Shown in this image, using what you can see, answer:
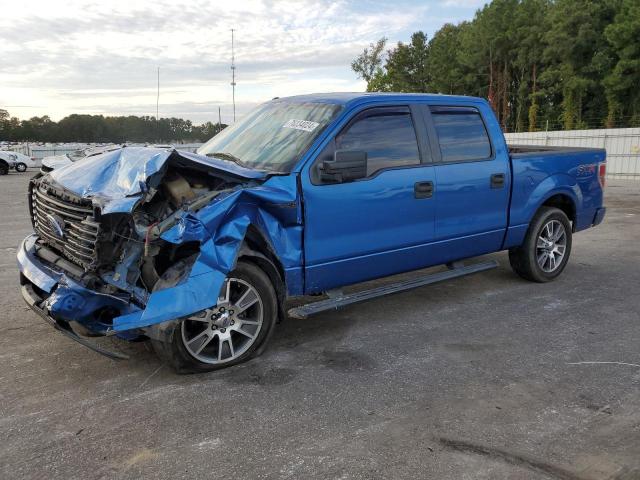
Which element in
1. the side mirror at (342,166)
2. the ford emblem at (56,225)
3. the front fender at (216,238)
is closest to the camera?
the front fender at (216,238)

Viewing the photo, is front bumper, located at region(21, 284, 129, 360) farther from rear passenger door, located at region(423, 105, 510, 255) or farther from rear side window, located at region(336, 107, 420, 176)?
rear passenger door, located at region(423, 105, 510, 255)

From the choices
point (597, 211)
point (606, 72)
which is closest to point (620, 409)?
point (597, 211)

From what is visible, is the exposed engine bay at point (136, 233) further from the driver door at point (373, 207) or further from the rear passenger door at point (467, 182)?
the rear passenger door at point (467, 182)

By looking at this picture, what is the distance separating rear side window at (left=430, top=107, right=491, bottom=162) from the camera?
516 centimetres

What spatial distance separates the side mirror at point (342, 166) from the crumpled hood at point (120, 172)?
49 cm

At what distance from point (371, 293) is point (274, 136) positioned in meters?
1.58

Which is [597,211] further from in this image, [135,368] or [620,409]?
[135,368]

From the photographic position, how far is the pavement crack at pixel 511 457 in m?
Answer: 2.75

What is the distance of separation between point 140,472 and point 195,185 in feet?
6.34

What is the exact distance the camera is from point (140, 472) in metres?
2.76

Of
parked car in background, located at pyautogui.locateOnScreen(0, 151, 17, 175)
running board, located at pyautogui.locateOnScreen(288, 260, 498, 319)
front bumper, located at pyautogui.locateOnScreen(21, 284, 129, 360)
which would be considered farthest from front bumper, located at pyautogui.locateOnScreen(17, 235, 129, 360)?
parked car in background, located at pyautogui.locateOnScreen(0, 151, 17, 175)

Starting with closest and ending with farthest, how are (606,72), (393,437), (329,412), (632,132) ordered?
(393,437) < (329,412) < (632,132) < (606,72)

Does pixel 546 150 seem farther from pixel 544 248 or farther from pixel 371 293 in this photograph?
pixel 371 293

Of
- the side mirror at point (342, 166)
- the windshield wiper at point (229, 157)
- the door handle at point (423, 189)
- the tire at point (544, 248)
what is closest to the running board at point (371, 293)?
the tire at point (544, 248)
